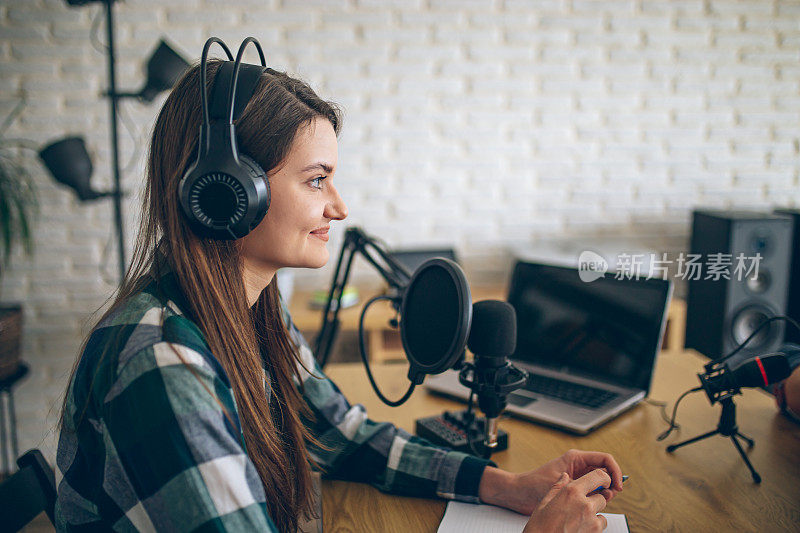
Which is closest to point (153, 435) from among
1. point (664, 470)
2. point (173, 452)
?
point (173, 452)

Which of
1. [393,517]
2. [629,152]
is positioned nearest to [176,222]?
[393,517]

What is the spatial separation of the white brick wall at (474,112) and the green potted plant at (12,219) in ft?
0.28

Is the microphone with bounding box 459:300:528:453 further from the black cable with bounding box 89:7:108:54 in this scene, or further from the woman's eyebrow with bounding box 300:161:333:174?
the black cable with bounding box 89:7:108:54

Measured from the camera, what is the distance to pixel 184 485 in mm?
642

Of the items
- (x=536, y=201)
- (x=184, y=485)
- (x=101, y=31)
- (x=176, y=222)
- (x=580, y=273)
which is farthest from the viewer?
(x=536, y=201)

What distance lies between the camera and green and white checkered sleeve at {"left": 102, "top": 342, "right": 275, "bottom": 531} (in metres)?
0.65

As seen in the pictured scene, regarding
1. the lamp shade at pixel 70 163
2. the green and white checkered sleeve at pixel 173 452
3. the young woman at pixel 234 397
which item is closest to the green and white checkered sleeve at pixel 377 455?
the young woman at pixel 234 397

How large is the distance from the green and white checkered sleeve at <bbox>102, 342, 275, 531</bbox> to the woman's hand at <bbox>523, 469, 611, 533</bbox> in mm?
351

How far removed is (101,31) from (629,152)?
2304mm

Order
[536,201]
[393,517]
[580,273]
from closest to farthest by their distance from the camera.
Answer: [393,517] → [580,273] → [536,201]

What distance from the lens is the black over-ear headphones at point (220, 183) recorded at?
781 millimetres

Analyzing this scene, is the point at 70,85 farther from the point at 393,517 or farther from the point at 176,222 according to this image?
the point at 393,517

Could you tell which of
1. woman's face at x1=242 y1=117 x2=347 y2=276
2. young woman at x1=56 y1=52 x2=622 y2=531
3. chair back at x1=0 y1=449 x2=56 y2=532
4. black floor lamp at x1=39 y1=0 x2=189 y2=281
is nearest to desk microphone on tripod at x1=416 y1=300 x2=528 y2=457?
young woman at x1=56 y1=52 x2=622 y2=531

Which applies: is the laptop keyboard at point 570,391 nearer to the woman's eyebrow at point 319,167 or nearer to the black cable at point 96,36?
the woman's eyebrow at point 319,167
